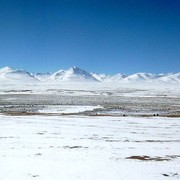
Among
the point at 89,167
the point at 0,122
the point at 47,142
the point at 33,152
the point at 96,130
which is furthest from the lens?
the point at 0,122

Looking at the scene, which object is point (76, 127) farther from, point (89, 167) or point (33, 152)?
point (89, 167)

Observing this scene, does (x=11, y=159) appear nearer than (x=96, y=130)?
Yes

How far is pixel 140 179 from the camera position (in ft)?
50.8

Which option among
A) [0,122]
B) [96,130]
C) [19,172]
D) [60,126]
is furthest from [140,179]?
[0,122]

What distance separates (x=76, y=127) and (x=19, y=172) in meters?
15.9

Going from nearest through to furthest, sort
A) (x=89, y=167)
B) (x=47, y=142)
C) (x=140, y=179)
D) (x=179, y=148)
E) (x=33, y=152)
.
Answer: (x=140, y=179), (x=89, y=167), (x=33, y=152), (x=179, y=148), (x=47, y=142)

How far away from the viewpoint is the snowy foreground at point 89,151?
1633 cm

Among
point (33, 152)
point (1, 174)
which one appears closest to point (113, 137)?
point (33, 152)

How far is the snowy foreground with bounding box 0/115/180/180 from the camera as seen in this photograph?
1633cm

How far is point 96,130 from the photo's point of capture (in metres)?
30.5

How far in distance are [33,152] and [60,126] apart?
11.9 m

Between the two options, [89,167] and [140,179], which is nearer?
[140,179]

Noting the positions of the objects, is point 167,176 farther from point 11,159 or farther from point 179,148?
point 11,159

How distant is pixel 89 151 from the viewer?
2119 centimetres
